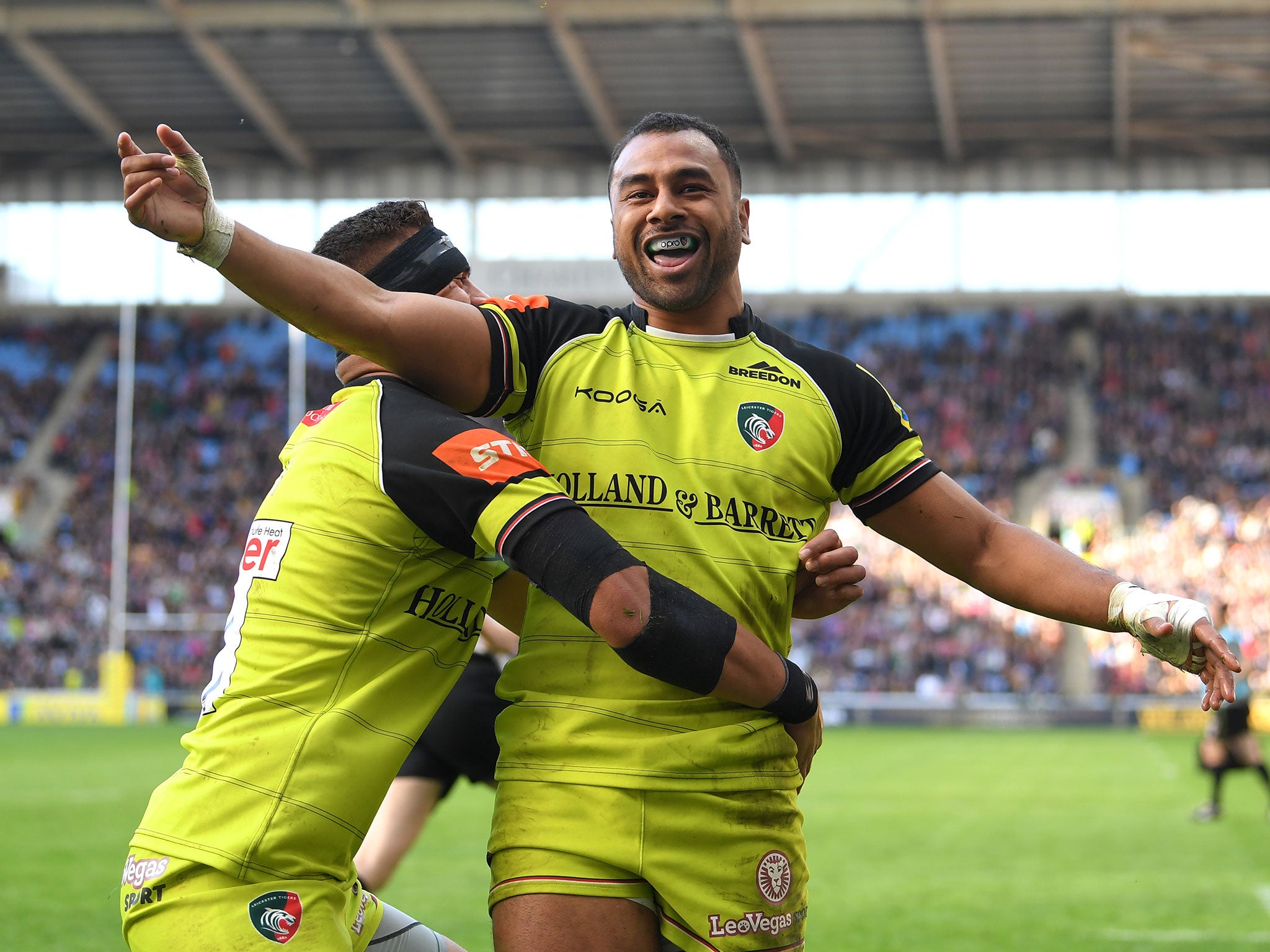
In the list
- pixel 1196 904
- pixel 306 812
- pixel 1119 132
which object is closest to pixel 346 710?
pixel 306 812

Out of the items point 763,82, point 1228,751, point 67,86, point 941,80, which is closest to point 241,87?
point 67,86

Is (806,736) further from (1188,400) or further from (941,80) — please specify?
(1188,400)

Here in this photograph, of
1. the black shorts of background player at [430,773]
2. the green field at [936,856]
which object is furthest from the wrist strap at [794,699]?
the green field at [936,856]

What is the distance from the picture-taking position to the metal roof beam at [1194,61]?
99.9 feet

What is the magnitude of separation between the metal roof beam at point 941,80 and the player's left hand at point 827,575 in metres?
28.4

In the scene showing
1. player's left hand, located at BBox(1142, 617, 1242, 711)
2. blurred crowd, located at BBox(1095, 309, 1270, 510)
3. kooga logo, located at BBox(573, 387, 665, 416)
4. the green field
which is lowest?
the green field

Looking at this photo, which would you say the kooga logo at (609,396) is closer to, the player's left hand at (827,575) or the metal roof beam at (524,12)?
the player's left hand at (827,575)

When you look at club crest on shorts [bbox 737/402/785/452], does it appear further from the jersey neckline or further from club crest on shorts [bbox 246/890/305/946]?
club crest on shorts [bbox 246/890/305/946]

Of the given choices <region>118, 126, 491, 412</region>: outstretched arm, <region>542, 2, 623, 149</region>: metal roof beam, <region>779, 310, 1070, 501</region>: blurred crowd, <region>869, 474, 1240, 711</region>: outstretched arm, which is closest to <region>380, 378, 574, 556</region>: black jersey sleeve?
<region>118, 126, 491, 412</region>: outstretched arm

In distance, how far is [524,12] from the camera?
30.4 meters

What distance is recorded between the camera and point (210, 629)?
33.5 metres

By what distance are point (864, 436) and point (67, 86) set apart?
34.9 meters

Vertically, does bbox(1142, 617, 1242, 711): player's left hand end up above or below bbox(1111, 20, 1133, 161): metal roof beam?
below

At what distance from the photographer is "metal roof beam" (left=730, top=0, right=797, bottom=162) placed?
29.8 m
